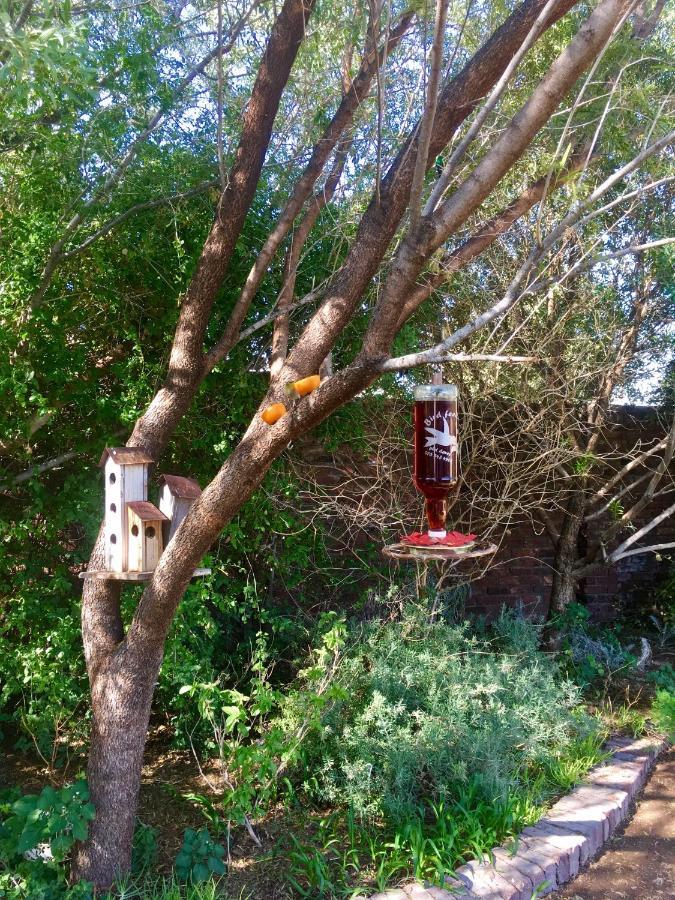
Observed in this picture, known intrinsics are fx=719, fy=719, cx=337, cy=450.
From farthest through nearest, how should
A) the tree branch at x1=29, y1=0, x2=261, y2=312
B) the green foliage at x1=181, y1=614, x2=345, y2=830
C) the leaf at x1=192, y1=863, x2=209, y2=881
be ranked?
the tree branch at x1=29, y1=0, x2=261, y2=312
the green foliage at x1=181, y1=614, x2=345, y2=830
the leaf at x1=192, y1=863, x2=209, y2=881

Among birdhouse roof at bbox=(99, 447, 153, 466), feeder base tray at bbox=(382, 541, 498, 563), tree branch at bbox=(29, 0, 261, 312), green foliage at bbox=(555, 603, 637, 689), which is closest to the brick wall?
green foliage at bbox=(555, 603, 637, 689)

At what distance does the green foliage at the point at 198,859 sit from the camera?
306 centimetres

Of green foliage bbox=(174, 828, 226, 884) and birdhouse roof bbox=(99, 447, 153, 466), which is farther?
green foliage bbox=(174, 828, 226, 884)

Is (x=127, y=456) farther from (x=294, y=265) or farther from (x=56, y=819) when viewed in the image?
(x=56, y=819)

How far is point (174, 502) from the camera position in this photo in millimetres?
2936

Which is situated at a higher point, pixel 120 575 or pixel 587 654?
pixel 120 575

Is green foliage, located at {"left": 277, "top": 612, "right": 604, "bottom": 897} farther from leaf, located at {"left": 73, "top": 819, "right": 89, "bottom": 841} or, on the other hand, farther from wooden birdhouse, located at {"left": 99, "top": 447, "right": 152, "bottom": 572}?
wooden birdhouse, located at {"left": 99, "top": 447, "right": 152, "bottom": 572}

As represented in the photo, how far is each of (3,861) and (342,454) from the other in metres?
3.23

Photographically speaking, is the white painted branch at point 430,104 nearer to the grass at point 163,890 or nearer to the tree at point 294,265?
the tree at point 294,265

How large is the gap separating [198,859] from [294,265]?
2756 millimetres

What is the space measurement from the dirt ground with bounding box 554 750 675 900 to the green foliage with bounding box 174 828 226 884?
1.53 meters

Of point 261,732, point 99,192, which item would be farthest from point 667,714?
point 99,192

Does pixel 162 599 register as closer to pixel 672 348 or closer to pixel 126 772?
pixel 126 772

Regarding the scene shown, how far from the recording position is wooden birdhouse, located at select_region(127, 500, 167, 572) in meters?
2.76
